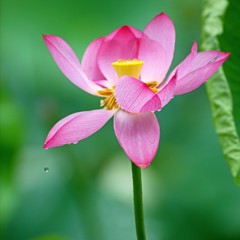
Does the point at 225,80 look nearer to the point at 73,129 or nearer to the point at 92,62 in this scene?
the point at 92,62

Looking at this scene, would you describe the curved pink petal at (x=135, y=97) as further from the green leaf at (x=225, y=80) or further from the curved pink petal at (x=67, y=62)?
the green leaf at (x=225, y=80)

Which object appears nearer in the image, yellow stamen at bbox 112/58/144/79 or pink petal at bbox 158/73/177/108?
pink petal at bbox 158/73/177/108

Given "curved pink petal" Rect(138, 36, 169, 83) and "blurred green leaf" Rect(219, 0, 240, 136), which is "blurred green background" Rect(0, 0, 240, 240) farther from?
"curved pink petal" Rect(138, 36, 169, 83)

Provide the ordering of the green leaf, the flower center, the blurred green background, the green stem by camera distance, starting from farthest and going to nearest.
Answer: the blurred green background → the green leaf → the flower center → the green stem

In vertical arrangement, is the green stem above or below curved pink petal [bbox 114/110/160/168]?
below

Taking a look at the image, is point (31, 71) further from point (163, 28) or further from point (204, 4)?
point (163, 28)

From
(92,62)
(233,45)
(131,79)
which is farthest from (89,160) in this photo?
(131,79)

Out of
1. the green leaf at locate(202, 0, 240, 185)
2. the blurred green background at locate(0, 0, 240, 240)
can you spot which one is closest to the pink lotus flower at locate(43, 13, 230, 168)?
the green leaf at locate(202, 0, 240, 185)

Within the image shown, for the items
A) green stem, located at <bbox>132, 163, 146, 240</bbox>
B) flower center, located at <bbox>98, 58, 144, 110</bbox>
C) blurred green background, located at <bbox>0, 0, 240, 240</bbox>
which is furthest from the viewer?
blurred green background, located at <bbox>0, 0, 240, 240</bbox>
